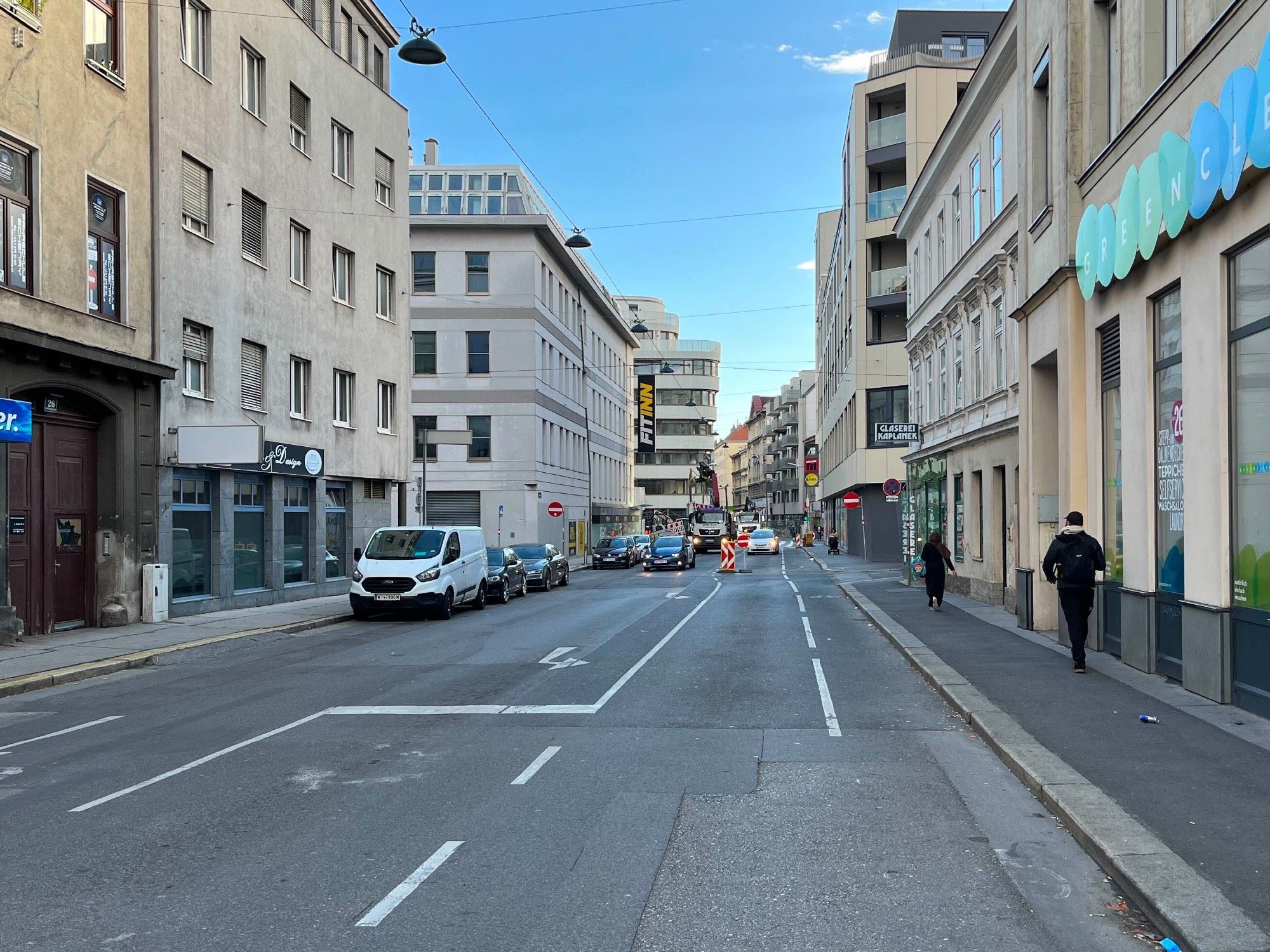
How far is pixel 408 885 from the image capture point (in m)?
5.45

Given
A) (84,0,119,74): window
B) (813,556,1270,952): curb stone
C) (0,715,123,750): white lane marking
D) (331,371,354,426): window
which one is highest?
(84,0,119,74): window

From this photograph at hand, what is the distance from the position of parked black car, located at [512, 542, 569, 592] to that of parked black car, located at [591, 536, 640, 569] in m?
14.2

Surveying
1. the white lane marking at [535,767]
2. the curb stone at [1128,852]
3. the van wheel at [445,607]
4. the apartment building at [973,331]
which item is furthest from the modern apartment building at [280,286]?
the curb stone at [1128,852]

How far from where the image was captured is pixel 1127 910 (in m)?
5.23

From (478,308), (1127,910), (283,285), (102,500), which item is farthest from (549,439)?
(1127,910)

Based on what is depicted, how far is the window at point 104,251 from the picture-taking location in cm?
1805

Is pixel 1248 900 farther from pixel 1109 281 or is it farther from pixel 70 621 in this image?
pixel 70 621

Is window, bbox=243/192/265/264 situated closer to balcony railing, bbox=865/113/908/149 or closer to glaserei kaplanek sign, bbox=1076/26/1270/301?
glaserei kaplanek sign, bbox=1076/26/1270/301

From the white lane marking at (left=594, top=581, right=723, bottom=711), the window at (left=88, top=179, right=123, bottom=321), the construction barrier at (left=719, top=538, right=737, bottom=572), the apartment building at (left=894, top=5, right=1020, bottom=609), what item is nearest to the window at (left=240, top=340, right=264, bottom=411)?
the window at (left=88, top=179, right=123, bottom=321)

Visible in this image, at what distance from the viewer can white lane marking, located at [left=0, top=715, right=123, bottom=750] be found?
9453mm

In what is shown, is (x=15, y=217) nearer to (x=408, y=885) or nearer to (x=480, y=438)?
(x=408, y=885)

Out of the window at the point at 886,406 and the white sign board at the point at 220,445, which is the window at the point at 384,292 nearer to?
the white sign board at the point at 220,445

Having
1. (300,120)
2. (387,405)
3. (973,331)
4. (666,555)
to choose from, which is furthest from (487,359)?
(973,331)

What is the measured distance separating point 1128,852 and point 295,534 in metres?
22.8
